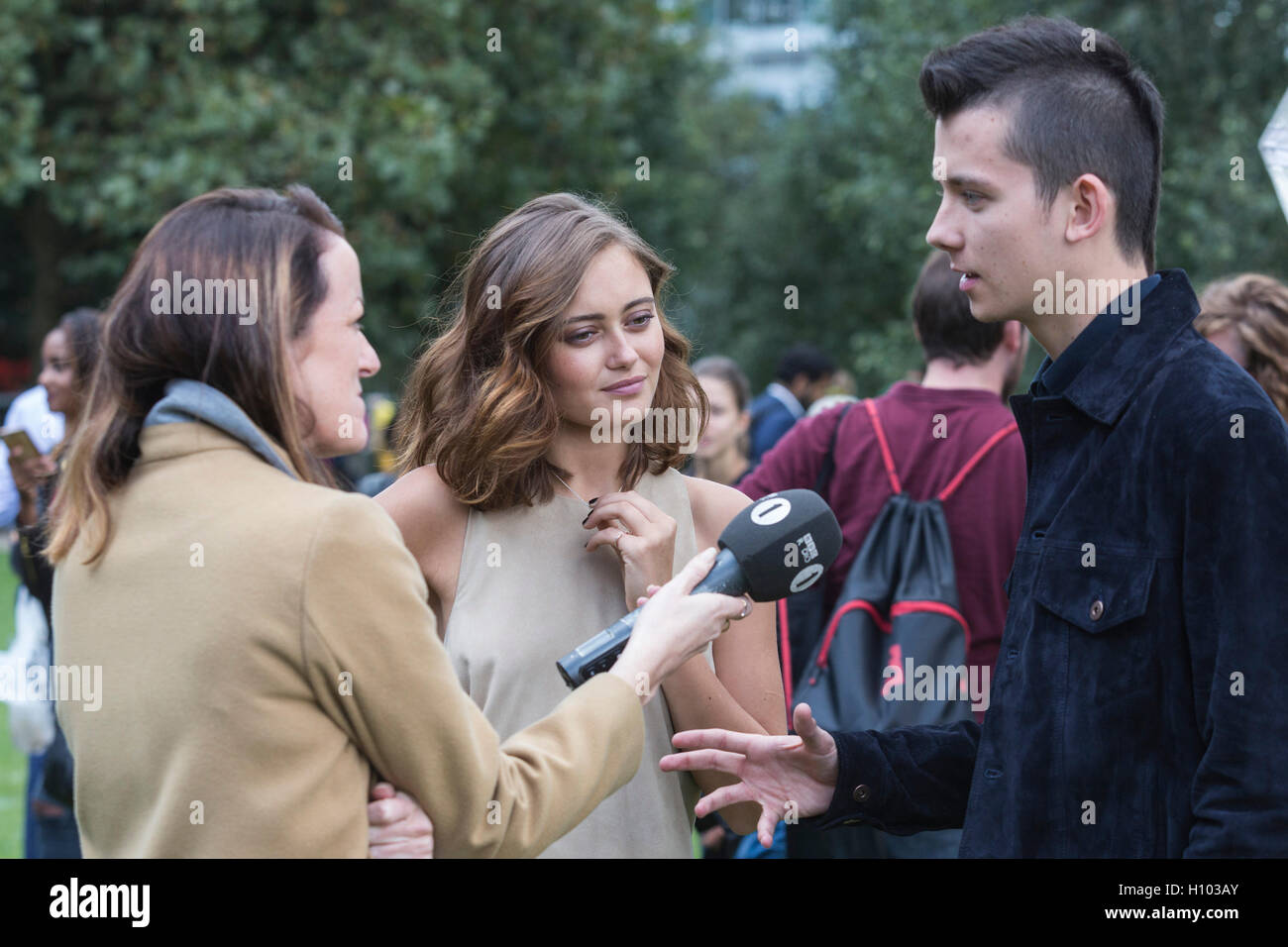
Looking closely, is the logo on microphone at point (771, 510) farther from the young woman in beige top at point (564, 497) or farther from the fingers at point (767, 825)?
the fingers at point (767, 825)

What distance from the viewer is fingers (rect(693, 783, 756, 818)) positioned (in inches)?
104

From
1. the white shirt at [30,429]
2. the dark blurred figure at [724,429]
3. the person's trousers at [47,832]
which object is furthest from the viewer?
the dark blurred figure at [724,429]

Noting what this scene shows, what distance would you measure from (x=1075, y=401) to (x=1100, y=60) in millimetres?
610

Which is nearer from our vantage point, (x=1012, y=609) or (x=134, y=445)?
(x=134, y=445)

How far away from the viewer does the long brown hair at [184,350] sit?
6.68ft

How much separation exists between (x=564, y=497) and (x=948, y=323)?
70.3 inches

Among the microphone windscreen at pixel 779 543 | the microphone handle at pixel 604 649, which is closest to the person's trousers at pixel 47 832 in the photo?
the microphone handle at pixel 604 649

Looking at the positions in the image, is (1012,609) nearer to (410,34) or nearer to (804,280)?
(410,34)

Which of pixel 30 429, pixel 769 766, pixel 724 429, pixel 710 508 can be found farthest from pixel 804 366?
pixel 769 766

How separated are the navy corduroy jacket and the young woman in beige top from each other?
0.74 metres

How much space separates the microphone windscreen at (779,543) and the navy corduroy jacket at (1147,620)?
383 mm

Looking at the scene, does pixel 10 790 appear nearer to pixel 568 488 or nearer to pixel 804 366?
pixel 568 488

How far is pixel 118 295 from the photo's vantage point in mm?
2107

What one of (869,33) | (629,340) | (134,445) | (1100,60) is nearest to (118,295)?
(134,445)
